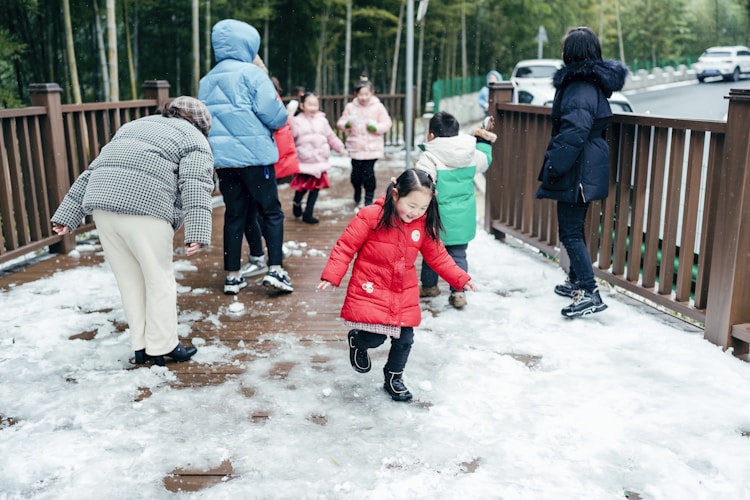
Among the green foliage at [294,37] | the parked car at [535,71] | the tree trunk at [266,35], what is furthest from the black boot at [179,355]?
the parked car at [535,71]

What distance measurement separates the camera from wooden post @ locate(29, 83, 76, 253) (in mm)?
5816

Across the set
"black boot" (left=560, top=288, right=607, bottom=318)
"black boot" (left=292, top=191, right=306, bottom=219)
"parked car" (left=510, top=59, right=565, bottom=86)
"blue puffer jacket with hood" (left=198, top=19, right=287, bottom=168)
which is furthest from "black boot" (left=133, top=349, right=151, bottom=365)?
"parked car" (left=510, top=59, right=565, bottom=86)

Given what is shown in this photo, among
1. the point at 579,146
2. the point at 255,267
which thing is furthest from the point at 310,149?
the point at 579,146

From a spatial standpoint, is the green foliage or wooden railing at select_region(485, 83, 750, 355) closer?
wooden railing at select_region(485, 83, 750, 355)

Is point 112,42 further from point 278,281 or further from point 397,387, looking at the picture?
point 397,387

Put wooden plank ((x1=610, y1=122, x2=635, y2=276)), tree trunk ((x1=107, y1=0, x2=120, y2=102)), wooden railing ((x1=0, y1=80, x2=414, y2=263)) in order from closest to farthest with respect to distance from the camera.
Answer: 1. wooden plank ((x1=610, y1=122, x2=635, y2=276))
2. wooden railing ((x1=0, y1=80, x2=414, y2=263))
3. tree trunk ((x1=107, y1=0, x2=120, y2=102))

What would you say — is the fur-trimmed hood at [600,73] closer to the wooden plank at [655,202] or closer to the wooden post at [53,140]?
the wooden plank at [655,202]

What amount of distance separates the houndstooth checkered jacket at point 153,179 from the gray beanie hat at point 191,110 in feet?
0.28

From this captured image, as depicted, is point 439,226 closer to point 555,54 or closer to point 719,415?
point 719,415

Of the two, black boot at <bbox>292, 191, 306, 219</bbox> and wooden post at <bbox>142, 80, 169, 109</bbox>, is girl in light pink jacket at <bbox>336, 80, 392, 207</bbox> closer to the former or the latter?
black boot at <bbox>292, 191, 306, 219</bbox>

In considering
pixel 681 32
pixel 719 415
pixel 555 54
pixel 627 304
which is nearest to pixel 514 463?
pixel 719 415

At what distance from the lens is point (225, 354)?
391cm

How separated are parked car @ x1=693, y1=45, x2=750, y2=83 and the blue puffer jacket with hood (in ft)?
114

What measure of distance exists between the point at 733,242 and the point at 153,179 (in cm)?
291
